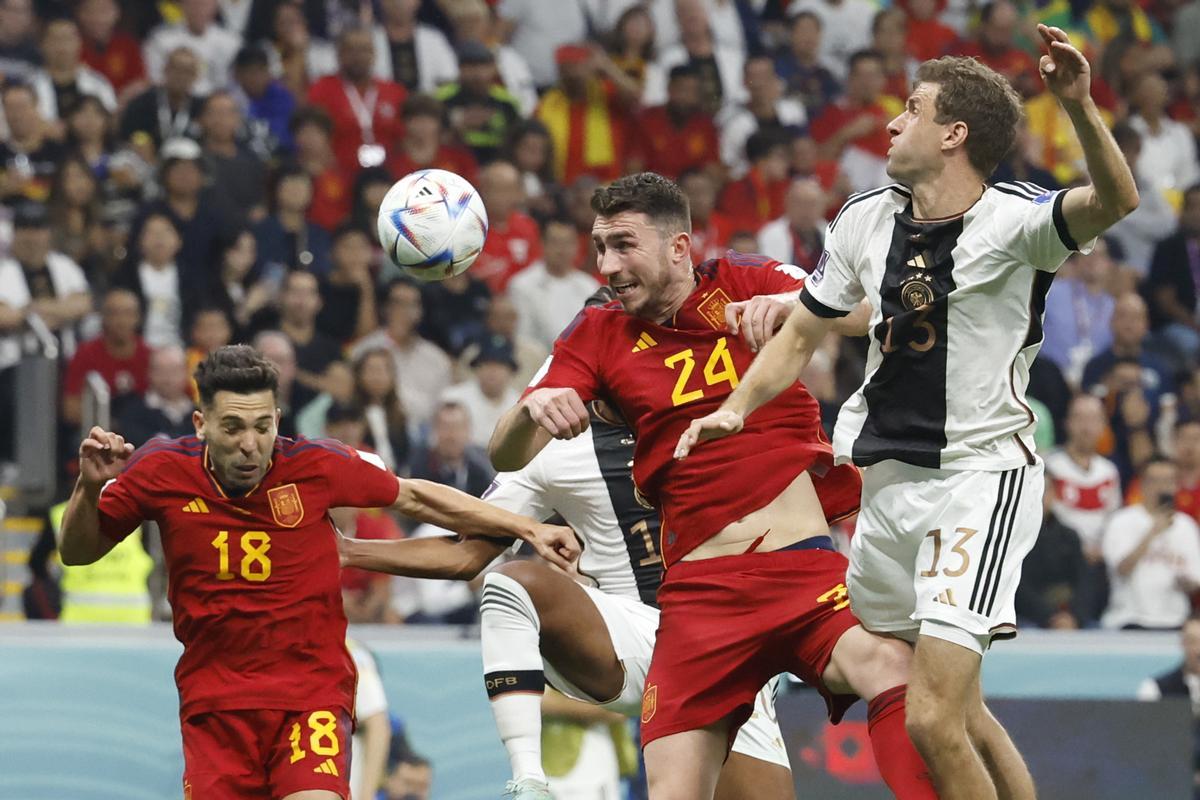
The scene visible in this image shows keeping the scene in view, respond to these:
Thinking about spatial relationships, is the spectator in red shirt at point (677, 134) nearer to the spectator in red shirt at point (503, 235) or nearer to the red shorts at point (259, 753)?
the spectator in red shirt at point (503, 235)

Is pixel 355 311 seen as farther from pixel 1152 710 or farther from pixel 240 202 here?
pixel 1152 710

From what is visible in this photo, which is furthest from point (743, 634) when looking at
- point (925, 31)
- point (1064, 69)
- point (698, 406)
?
point (925, 31)

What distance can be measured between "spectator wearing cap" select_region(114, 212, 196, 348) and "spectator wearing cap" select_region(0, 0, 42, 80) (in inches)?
78.8

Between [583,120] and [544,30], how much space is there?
112 centimetres

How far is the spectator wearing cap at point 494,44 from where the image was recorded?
577 inches

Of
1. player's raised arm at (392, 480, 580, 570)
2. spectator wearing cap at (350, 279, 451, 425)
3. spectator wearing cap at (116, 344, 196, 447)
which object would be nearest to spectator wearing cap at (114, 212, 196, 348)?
spectator wearing cap at (116, 344, 196, 447)

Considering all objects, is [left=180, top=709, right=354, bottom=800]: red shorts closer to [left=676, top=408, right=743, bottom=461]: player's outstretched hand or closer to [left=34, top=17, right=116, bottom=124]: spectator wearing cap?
[left=676, top=408, right=743, bottom=461]: player's outstretched hand

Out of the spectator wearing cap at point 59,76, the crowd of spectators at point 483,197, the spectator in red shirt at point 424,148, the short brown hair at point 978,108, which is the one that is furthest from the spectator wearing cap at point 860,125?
the short brown hair at point 978,108

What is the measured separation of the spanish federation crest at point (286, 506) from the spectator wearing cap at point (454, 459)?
14.7 feet

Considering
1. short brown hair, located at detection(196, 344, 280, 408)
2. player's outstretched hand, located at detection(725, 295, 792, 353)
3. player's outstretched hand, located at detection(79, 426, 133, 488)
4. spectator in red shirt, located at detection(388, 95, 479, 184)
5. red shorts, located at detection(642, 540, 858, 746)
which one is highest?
spectator in red shirt, located at detection(388, 95, 479, 184)

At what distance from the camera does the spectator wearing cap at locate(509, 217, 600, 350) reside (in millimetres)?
12688

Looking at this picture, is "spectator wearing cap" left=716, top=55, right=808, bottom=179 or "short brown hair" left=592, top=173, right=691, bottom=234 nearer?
"short brown hair" left=592, top=173, right=691, bottom=234

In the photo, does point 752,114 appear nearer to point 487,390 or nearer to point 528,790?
point 487,390

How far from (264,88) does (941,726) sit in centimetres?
942
